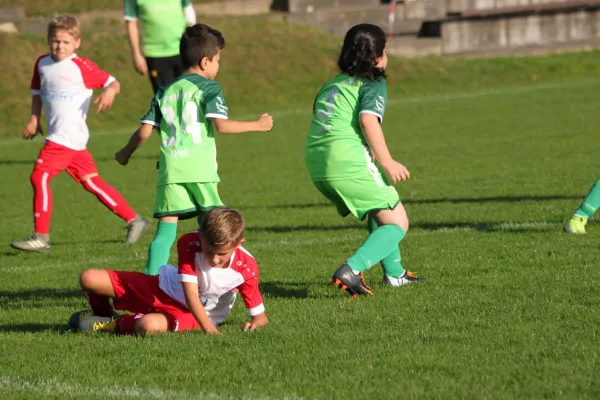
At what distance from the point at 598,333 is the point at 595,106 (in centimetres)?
1532

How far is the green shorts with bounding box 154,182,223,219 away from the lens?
654 centimetres

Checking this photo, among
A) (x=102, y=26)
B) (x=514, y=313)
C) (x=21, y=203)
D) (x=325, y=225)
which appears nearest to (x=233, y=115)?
(x=102, y=26)

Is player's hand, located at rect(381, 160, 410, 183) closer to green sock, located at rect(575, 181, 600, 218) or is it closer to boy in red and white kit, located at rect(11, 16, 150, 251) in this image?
green sock, located at rect(575, 181, 600, 218)

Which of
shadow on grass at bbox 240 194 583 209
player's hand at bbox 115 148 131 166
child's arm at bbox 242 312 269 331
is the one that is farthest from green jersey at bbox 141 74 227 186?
shadow on grass at bbox 240 194 583 209

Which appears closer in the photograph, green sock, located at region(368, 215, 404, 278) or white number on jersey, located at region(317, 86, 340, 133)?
white number on jersey, located at region(317, 86, 340, 133)

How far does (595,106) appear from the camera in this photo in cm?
2000

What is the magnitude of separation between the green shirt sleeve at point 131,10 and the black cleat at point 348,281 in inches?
331

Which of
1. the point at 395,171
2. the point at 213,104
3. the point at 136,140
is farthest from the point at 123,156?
the point at 395,171

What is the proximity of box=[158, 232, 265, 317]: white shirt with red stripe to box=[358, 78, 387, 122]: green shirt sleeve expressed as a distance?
1249mm

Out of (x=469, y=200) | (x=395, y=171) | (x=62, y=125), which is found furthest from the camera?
(x=469, y=200)

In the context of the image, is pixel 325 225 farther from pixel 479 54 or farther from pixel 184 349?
pixel 479 54

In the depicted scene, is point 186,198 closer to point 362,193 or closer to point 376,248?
point 362,193

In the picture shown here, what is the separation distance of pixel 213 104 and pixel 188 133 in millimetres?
235

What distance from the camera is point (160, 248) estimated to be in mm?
6613
